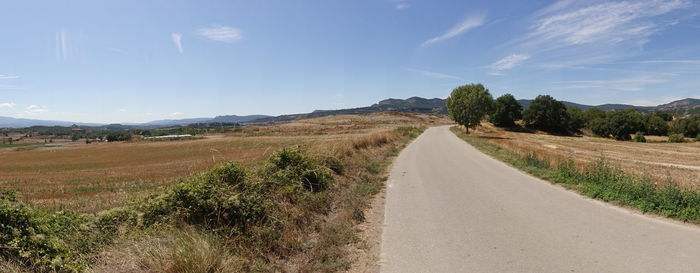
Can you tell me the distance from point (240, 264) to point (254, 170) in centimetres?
479

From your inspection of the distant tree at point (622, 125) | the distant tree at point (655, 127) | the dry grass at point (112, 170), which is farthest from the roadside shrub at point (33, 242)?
the distant tree at point (655, 127)

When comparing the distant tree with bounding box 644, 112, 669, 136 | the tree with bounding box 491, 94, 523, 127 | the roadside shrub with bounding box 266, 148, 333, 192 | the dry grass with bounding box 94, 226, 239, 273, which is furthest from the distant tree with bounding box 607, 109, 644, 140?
the dry grass with bounding box 94, 226, 239, 273

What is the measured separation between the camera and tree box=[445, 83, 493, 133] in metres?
56.0

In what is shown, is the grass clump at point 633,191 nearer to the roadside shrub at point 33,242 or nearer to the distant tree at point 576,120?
the roadside shrub at point 33,242

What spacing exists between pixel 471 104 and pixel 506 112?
137 ft

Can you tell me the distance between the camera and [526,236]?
227 inches

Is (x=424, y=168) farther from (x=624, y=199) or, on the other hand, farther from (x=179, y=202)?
(x=179, y=202)

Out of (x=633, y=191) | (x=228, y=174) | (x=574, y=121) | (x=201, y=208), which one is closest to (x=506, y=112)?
(x=574, y=121)

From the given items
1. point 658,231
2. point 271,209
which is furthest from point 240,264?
point 658,231

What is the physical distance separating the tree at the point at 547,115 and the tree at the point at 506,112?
2.88 meters

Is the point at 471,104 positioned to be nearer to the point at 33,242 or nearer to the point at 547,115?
the point at 547,115

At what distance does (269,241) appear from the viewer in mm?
5238

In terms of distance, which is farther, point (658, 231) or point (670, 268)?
point (658, 231)

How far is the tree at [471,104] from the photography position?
55969 millimetres
